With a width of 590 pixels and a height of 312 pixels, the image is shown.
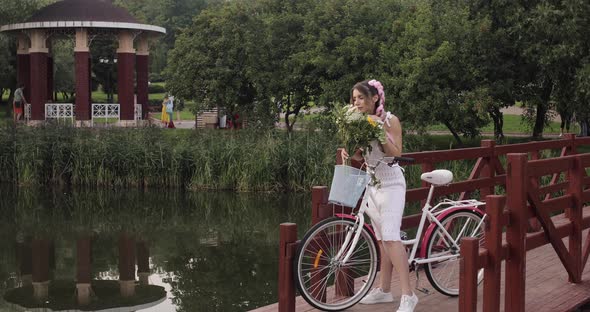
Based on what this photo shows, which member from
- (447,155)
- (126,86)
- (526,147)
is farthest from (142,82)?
(447,155)

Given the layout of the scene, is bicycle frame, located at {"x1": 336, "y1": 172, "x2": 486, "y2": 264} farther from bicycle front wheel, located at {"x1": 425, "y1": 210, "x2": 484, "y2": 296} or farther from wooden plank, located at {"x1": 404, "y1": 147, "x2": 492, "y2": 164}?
wooden plank, located at {"x1": 404, "y1": 147, "x2": 492, "y2": 164}

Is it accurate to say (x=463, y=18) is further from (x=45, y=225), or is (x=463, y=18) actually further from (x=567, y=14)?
(x=45, y=225)

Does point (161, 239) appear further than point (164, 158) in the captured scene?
No

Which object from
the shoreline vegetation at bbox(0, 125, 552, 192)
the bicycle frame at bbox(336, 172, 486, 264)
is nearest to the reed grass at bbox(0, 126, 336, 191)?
the shoreline vegetation at bbox(0, 125, 552, 192)

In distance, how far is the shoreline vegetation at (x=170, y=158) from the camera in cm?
1895

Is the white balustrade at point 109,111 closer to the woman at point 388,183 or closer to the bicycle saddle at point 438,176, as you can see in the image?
the bicycle saddle at point 438,176

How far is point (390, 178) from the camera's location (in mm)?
6086

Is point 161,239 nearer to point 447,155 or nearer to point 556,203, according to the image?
point 447,155

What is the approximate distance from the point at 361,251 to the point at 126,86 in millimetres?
24267

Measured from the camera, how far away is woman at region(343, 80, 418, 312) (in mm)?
5961

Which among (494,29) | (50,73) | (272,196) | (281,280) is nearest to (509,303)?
(281,280)

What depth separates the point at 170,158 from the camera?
65.4 ft

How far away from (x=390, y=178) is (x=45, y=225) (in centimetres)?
1116

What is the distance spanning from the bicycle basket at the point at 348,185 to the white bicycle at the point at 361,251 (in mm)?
119
